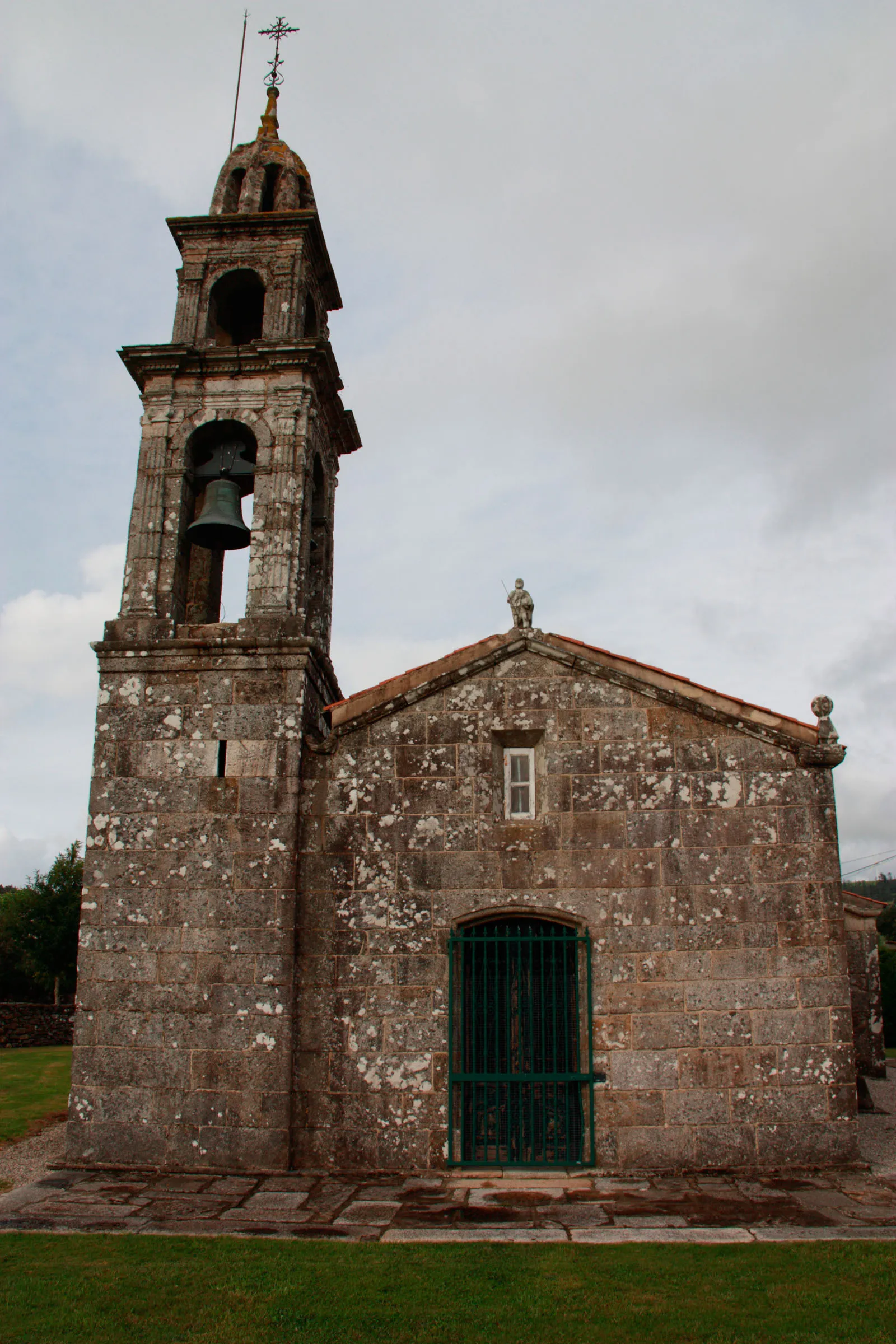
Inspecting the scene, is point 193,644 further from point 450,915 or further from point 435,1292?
point 435,1292

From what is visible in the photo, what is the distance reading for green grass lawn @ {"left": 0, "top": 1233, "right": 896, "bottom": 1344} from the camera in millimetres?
5043

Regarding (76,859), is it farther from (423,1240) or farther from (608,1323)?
(608,1323)

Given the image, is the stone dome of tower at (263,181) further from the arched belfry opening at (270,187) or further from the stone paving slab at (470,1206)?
the stone paving slab at (470,1206)

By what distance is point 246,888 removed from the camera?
9.01m

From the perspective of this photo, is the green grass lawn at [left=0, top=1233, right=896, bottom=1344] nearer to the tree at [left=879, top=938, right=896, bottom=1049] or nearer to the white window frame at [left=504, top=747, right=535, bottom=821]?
the white window frame at [left=504, top=747, right=535, bottom=821]

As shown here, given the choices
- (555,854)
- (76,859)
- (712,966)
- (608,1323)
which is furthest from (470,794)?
(76,859)

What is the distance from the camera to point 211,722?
952cm

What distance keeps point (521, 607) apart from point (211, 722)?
3.47m

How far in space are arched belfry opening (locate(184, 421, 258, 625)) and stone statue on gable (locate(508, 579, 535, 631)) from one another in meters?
3.28

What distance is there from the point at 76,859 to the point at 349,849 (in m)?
22.8

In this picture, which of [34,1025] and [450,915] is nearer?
[450,915]

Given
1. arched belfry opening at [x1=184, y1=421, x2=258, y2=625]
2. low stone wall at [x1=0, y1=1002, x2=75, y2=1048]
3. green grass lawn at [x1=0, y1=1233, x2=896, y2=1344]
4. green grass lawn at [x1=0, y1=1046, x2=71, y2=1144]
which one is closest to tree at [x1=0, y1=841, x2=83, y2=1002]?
low stone wall at [x1=0, y1=1002, x2=75, y2=1048]

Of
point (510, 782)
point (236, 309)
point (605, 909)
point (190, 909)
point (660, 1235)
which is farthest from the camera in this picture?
point (236, 309)

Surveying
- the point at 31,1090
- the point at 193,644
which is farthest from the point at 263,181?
the point at 31,1090
